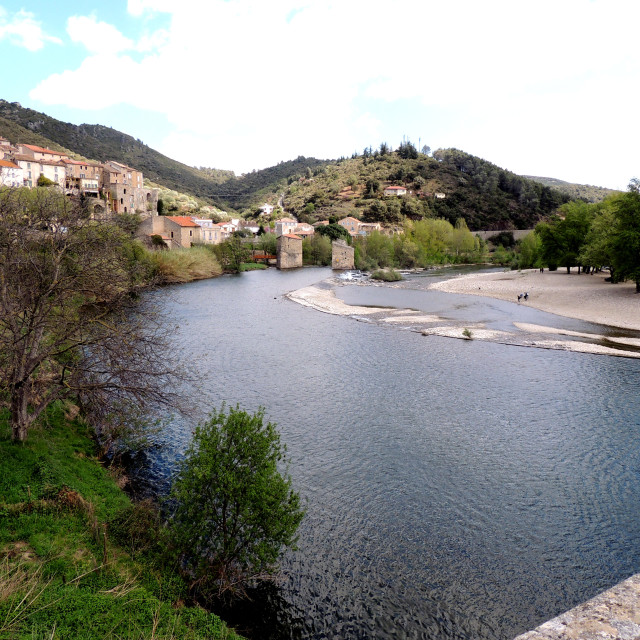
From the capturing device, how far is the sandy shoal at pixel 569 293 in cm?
3619

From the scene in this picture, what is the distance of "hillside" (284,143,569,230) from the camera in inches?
4697

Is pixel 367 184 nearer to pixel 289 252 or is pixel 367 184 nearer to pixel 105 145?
pixel 289 252

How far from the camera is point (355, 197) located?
132 metres

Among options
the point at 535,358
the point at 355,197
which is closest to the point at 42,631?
the point at 535,358

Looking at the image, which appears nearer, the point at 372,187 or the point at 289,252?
Answer: the point at 289,252

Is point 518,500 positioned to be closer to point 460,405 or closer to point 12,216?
point 460,405

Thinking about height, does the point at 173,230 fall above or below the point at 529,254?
above

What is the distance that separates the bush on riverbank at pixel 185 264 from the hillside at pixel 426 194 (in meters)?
55.9

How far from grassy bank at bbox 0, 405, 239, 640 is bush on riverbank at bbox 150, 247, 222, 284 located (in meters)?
43.1

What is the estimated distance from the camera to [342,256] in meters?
83.5

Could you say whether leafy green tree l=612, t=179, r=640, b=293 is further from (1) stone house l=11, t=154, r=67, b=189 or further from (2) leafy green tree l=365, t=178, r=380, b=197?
(2) leafy green tree l=365, t=178, r=380, b=197

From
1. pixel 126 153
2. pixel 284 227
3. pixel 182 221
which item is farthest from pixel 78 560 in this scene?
pixel 126 153

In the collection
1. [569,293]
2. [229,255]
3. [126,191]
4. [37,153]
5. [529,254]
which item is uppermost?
[37,153]

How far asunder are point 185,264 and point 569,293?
45.2 m
